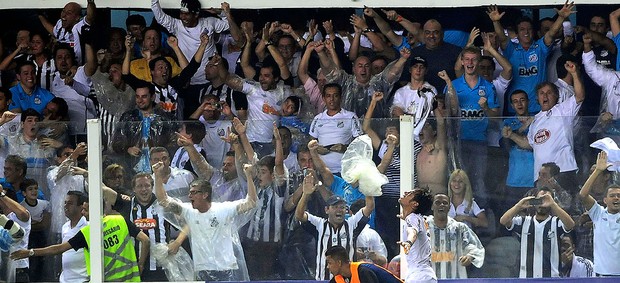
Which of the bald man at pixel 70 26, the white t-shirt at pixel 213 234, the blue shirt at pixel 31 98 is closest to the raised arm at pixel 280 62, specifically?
the bald man at pixel 70 26

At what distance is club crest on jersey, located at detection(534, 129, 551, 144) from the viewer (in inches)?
468

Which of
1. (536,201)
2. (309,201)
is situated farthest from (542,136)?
(309,201)

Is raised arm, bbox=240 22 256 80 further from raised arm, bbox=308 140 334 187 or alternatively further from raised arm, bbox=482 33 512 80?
raised arm, bbox=308 140 334 187

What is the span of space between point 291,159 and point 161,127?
1.00 m

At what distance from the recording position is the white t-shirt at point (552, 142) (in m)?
11.9

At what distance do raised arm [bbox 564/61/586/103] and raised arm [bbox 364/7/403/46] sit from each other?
5.30ft

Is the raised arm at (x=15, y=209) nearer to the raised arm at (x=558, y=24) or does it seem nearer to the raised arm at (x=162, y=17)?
the raised arm at (x=162, y=17)

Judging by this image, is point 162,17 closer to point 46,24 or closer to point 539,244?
point 46,24

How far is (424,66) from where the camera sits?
14.7 m

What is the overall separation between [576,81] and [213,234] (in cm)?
431

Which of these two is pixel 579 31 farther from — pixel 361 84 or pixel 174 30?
pixel 174 30

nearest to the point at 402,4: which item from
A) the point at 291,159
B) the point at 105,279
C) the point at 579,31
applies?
the point at 579,31

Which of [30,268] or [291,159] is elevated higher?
[291,159]

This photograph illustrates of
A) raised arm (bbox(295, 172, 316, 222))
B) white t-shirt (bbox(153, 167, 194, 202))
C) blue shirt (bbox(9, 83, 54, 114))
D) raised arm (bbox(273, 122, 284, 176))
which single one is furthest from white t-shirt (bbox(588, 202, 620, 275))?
blue shirt (bbox(9, 83, 54, 114))
